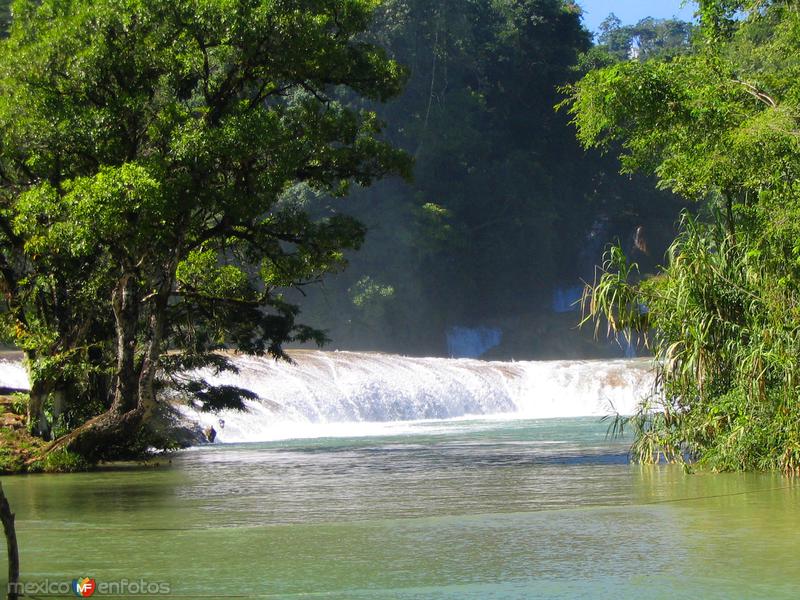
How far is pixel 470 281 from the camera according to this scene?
53.8 metres

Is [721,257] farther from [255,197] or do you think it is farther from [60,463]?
[60,463]

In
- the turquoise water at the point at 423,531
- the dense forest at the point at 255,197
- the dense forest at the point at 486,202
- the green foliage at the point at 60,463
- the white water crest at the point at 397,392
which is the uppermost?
the dense forest at the point at 486,202

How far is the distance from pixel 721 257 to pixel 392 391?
17.3 meters

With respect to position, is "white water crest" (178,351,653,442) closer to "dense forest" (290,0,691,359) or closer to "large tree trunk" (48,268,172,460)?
"large tree trunk" (48,268,172,460)

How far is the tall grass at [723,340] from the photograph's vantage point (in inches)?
382

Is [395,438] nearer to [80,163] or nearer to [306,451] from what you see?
[306,451]

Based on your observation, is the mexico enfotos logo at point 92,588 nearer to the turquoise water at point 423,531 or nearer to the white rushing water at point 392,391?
the turquoise water at point 423,531

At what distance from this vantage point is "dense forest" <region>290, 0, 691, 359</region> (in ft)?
165

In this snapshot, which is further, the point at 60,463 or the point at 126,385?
the point at 126,385

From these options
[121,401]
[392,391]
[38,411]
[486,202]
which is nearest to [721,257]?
[121,401]

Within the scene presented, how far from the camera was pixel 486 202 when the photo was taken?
53.3 meters

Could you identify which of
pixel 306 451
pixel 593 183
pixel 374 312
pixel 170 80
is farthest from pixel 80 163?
pixel 593 183

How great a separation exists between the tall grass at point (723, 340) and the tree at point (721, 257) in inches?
0.5

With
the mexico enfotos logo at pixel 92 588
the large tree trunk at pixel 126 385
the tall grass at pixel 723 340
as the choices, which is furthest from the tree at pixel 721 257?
the mexico enfotos logo at pixel 92 588
